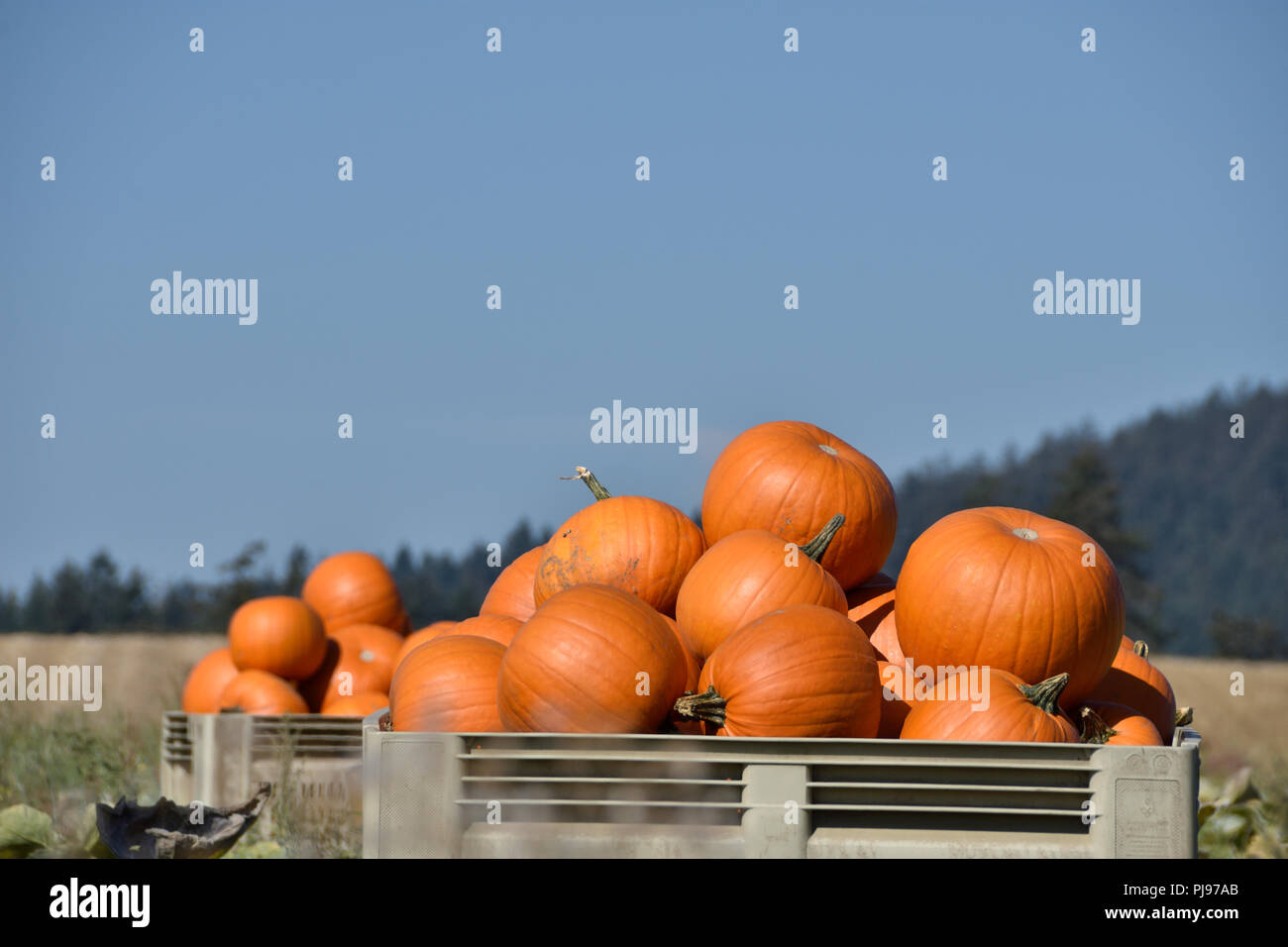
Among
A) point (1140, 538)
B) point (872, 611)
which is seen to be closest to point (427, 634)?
point (872, 611)

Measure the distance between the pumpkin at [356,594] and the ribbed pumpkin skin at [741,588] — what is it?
4689mm

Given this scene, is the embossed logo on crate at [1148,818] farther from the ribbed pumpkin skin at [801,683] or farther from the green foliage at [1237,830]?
the green foliage at [1237,830]

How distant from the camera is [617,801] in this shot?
9.50ft

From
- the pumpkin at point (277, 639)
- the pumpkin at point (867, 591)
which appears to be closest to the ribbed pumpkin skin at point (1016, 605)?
the pumpkin at point (867, 591)

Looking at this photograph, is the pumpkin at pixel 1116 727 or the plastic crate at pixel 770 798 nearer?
the plastic crate at pixel 770 798

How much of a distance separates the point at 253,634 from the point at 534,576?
3.30 meters

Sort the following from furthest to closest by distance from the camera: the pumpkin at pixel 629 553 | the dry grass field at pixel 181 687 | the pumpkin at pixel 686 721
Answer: the dry grass field at pixel 181 687, the pumpkin at pixel 629 553, the pumpkin at pixel 686 721

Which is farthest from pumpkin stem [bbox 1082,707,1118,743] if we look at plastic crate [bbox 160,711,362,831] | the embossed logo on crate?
plastic crate [bbox 160,711,362,831]

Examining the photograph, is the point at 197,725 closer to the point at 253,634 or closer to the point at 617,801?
the point at 253,634

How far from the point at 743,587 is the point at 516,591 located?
3.82 ft

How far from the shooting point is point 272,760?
18.8ft

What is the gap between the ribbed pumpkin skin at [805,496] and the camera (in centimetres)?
427

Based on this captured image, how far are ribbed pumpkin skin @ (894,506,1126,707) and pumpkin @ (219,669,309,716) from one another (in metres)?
4.35
